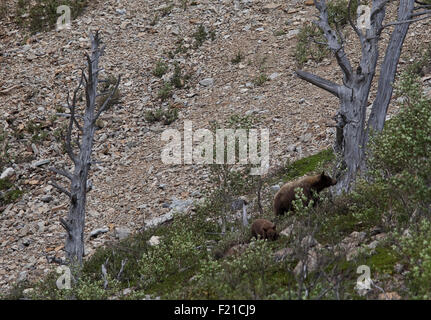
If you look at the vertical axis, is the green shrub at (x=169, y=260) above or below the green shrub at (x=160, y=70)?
below

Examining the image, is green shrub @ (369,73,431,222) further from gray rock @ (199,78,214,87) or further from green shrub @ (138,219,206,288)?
gray rock @ (199,78,214,87)

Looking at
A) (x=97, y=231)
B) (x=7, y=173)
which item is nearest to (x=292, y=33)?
(x=97, y=231)

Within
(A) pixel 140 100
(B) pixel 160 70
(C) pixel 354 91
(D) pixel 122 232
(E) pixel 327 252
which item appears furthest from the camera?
(B) pixel 160 70

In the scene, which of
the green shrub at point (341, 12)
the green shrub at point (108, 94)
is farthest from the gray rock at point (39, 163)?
the green shrub at point (341, 12)

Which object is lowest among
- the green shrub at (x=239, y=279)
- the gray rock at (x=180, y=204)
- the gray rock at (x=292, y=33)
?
the gray rock at (x=180, y=204)

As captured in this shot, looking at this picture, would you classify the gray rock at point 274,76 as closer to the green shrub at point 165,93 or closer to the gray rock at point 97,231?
the green shrub at point 165,93

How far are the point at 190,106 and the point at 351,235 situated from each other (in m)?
12.2

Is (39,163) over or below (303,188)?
below

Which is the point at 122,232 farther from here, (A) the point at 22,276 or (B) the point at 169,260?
(B) the point at 169,260

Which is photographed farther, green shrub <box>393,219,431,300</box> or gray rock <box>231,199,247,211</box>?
gray rock <box>231,199,247,211</box>

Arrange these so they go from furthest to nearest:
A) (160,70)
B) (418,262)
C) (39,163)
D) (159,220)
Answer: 1. (160,70)
2. (39,163)
3. (159,220)
4. (418,262)

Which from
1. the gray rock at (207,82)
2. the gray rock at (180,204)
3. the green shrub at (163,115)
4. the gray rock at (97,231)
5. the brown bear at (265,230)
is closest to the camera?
the brown bear at (265,230)

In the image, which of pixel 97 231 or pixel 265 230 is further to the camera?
pixel 97 231

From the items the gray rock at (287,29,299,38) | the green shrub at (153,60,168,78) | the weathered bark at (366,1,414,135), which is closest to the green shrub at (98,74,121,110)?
the green shrub at (153,60,168,78)
